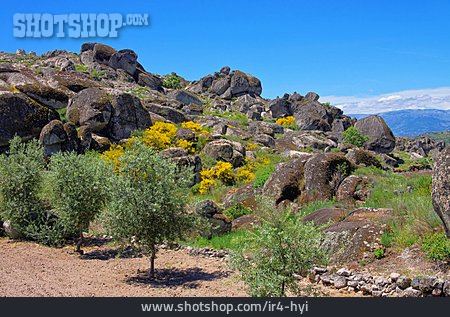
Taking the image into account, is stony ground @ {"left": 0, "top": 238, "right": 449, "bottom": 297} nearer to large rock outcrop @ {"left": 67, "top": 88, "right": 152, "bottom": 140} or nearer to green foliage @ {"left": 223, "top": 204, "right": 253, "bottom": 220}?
green foliage @ {"left": 223, "top": 204, "right": 253, "bottom": 220}

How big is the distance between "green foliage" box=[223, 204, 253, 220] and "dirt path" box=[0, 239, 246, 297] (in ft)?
12.2

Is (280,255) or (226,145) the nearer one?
(280,255)

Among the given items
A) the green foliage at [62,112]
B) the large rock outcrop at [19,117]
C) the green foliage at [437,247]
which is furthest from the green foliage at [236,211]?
the green foliage at [62,112]

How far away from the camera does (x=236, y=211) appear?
20.0m

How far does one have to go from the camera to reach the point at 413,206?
13227 mm

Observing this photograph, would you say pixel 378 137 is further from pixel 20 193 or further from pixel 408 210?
pixel 20 193

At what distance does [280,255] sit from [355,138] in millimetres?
52854

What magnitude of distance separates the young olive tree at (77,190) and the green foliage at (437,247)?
1087 centimetres

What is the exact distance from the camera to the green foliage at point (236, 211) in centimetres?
1979

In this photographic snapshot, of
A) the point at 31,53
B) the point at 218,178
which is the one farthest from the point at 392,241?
the point at 31,53

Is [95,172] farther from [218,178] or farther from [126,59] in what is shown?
[126,59]

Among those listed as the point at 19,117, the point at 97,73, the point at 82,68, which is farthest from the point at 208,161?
the point at 82,68

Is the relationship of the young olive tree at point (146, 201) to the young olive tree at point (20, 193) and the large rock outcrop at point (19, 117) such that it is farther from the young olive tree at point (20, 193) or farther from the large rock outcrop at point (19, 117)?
the large rock outcrop at point (19, 117)

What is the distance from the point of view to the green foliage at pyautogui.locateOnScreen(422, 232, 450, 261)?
10.8m
